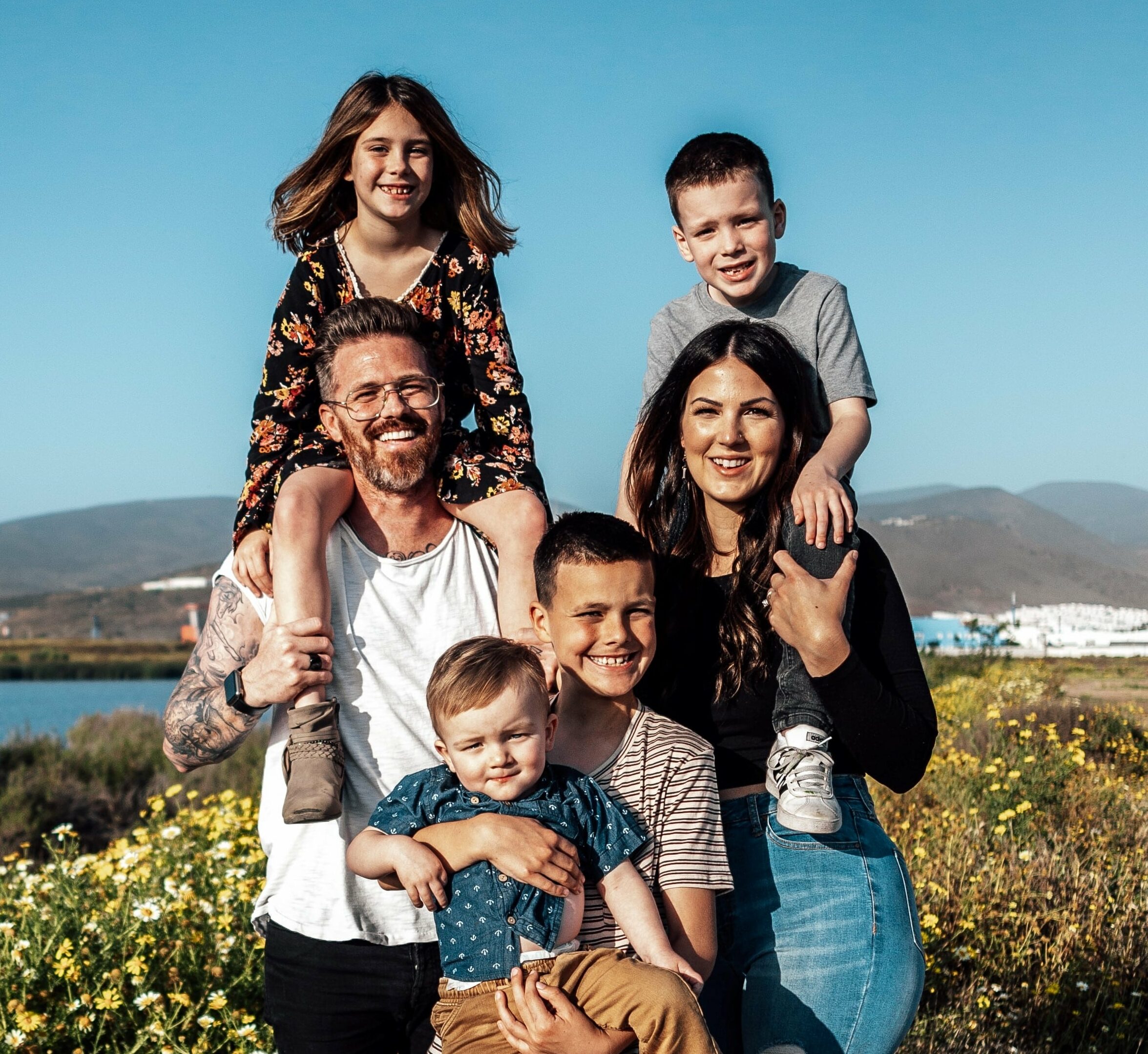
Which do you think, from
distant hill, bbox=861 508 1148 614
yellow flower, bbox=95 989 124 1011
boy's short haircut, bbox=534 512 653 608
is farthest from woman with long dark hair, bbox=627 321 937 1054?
distant hill, bbox=861 508 1148 614

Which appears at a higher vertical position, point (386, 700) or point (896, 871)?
point (386, 700)

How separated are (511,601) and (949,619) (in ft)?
123

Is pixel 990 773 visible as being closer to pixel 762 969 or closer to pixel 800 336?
pixel 800 336

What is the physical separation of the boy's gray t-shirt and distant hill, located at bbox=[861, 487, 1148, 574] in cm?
8645

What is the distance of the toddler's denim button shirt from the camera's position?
2445 mm

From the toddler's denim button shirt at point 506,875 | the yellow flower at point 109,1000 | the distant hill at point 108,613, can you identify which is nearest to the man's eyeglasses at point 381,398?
the toddler's denim button shirt at point 506,875

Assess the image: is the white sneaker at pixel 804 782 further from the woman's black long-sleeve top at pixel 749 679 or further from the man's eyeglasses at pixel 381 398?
the man's eyeglasses at pixel 381 398

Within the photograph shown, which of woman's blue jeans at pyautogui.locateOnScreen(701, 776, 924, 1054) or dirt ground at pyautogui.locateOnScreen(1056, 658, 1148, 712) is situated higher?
woman's blue jeans at pyautogui.locateOnScreen(701, 776, 924, 1054)

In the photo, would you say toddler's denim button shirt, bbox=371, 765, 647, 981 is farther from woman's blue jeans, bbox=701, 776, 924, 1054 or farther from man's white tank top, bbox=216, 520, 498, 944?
woman's blue jeans, bbox=701, 776, 924, 1054

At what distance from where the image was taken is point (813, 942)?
2697 mm

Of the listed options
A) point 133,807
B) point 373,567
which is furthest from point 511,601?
point 133,807

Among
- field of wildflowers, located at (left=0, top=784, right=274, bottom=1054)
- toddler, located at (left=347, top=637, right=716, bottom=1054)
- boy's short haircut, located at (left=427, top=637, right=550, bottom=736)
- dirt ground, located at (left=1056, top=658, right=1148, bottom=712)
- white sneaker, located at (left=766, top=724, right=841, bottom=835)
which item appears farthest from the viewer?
dirt ground, located at (left=1056, top=658, right=1148, bottom=712)

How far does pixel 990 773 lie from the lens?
7977 mm

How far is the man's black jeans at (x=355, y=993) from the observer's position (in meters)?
2.88
